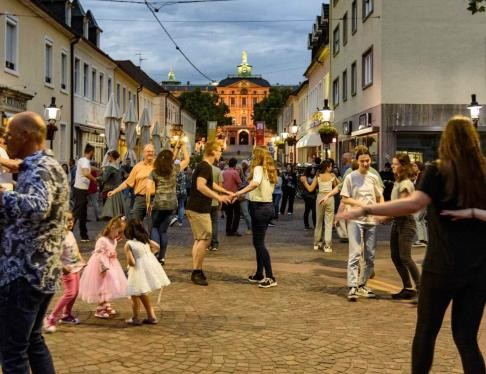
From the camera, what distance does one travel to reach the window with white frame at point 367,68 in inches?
964

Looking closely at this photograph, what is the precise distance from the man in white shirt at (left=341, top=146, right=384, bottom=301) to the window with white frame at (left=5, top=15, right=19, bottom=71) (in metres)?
18.1

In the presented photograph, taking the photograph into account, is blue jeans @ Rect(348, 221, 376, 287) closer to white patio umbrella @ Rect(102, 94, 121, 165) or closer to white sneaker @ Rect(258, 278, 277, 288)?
white sneaker @ Rect(258, 278, 277, 288)

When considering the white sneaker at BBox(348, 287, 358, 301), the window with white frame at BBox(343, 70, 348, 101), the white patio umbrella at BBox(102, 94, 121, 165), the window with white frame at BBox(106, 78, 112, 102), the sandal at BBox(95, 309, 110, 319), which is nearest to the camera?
the sandal at BBox(95, 309, 110, 319)

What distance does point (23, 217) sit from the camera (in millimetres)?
3322

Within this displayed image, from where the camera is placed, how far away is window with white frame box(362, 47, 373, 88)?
80.3ft

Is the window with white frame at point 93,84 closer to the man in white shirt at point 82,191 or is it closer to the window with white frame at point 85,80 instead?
the window with white frame at point 85,80

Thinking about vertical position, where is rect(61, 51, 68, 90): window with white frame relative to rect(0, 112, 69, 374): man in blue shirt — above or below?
above

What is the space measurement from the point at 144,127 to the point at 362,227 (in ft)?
60.5

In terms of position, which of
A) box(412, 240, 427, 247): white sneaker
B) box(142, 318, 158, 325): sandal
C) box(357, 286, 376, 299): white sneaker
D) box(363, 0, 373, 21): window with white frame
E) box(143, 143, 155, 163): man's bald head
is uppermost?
box(363, 0, 373, 21): window with white frame

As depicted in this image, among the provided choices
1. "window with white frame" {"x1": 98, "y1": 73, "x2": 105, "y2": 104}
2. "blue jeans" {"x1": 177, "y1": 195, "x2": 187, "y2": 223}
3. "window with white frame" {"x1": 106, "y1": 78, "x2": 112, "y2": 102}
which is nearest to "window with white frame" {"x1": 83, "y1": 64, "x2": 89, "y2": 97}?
"window with white frame" {"x1": 98, "y1": 73, "x2": 105, "y2": 104}

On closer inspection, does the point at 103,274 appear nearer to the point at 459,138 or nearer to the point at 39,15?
the point at 459,138

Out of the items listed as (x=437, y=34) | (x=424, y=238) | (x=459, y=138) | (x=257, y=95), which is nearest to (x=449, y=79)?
(x=437, y=34)

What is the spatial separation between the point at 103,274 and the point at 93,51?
29.7 metres

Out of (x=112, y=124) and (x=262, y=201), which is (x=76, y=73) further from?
(x=262, y=201)
